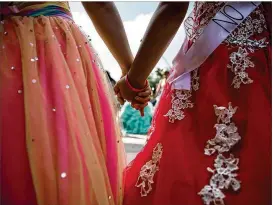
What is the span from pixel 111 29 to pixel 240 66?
44 cm

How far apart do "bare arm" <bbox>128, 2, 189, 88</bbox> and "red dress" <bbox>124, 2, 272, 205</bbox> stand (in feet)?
0.27

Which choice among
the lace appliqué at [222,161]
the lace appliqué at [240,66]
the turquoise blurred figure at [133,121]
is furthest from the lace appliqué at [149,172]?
the turquoise blurred figure at [133,121]

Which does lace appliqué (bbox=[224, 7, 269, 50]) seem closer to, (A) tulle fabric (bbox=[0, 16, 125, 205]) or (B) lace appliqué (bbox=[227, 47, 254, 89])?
(B) lace appliqué (bbox=[227, 47, 254, 89])

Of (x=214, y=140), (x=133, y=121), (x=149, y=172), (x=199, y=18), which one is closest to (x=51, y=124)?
(x=149, y=172)

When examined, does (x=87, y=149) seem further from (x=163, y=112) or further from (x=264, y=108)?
(x=264, y=108)

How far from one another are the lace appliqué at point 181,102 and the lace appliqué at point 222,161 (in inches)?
3.6

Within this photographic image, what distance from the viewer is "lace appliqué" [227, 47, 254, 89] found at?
843mm

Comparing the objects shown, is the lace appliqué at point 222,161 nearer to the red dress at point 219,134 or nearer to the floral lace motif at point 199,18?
the red dress at point 219,134

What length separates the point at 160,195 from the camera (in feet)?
2.79

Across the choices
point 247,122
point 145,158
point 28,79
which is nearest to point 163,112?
point 145,158

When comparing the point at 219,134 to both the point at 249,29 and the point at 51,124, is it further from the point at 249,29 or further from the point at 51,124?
the point at 51,124

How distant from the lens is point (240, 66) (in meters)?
0.85

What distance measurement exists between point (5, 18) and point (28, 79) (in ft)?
0.64

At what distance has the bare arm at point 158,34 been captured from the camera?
2.95 feet
